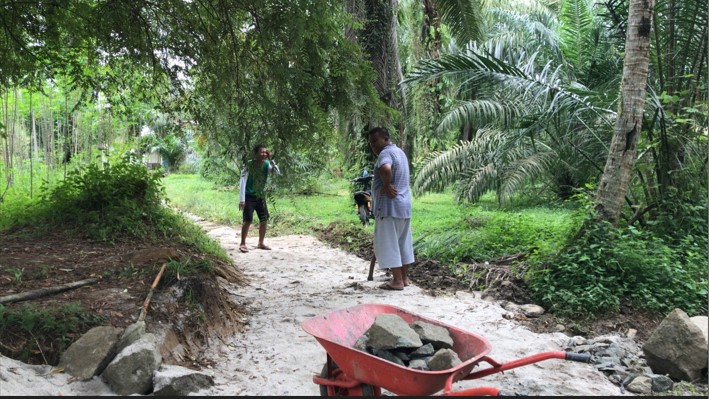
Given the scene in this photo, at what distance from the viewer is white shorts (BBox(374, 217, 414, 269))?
21.5ft

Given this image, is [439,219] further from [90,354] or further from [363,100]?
[90,354]

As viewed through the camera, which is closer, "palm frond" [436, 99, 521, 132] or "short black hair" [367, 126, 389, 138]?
"short black hair" [367, 126, 389, 138]

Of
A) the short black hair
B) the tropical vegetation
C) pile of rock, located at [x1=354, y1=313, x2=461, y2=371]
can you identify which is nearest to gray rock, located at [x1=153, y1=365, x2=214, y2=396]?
pile of rock, located at [x1=354, y1=313, x2=461, y2=371]

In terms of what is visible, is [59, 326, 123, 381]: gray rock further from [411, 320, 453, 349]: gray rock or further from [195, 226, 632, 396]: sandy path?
[411, 320, 453, 349]: gray rock

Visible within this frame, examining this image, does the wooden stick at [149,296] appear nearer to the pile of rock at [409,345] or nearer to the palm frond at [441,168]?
the pile of rock at [409,345]

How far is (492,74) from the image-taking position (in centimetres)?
810

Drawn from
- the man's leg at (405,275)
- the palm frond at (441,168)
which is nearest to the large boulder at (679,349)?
the man's leg at (405,275)

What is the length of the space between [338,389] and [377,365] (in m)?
0.61

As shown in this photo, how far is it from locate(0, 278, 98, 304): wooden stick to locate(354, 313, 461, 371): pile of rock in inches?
117

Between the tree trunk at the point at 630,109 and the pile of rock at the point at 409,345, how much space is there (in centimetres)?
355

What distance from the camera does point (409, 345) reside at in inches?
132

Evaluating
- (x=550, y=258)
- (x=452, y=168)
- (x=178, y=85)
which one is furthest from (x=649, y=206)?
(x=452, y=168)

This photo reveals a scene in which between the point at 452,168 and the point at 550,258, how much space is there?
8.61m

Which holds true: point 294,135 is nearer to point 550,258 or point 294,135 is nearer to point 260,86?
point 260,86
